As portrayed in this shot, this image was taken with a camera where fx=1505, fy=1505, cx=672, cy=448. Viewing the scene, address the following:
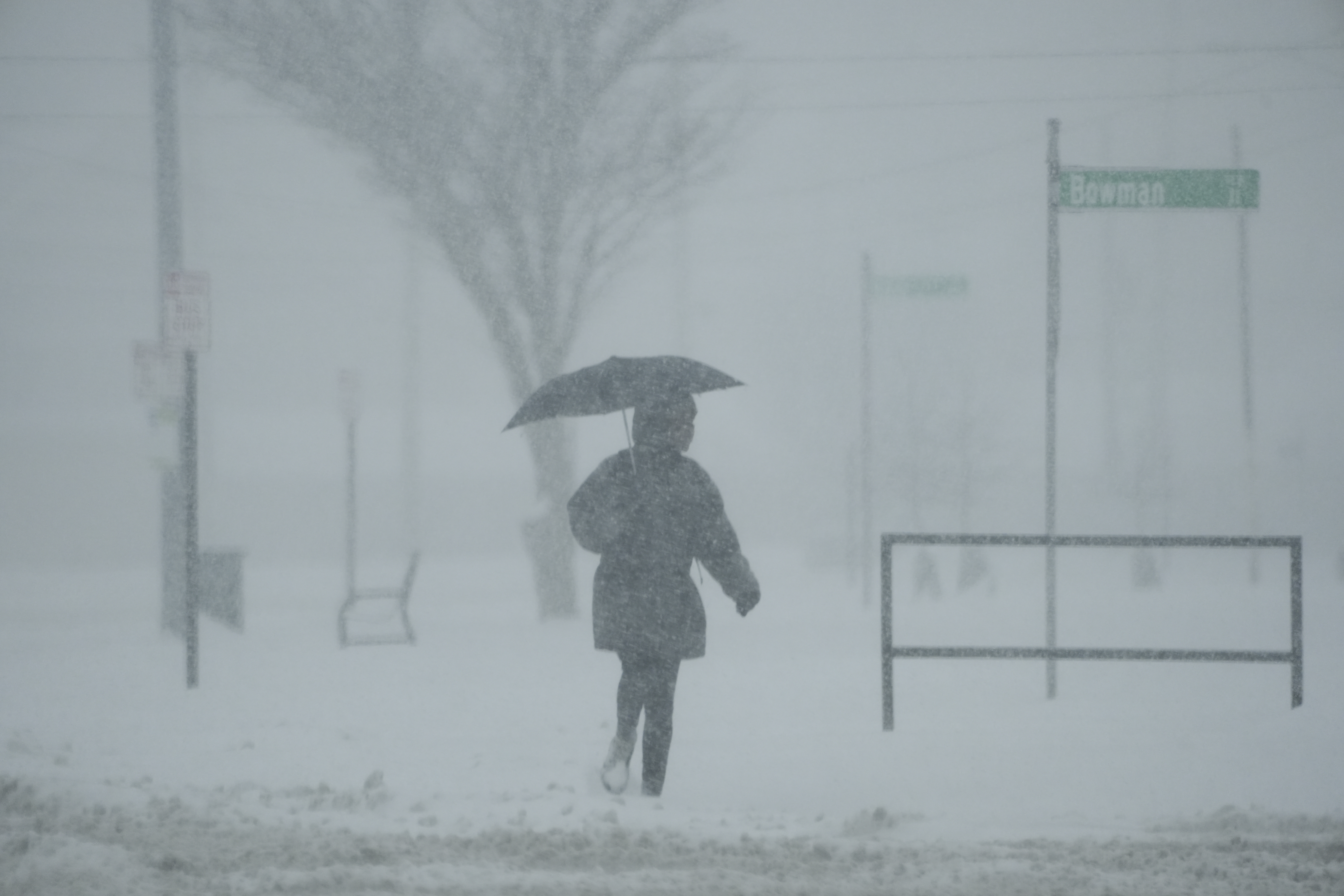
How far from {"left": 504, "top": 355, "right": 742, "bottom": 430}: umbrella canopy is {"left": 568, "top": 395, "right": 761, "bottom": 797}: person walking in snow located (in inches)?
7.3

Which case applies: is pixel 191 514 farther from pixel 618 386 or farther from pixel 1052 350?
pixel 1052 350

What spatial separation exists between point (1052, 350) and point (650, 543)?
382 cm

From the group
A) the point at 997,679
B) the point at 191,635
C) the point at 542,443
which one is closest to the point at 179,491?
the point at 542,443

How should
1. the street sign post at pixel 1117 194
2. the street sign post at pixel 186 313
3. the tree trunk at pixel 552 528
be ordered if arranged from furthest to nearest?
the tree trunk at pixel 552 528 < the street sign post at pixel 186 313 < the street sign post at pixel 1117 194

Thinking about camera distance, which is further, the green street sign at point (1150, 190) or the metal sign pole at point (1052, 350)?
the green street sign at point (1150, 190)

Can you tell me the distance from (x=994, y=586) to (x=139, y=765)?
13.2m

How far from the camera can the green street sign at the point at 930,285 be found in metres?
14.2

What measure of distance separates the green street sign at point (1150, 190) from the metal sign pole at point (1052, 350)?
3.4 inches

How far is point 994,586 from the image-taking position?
62.0ft

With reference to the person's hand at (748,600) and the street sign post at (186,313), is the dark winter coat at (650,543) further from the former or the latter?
the street sign post at (186,313)

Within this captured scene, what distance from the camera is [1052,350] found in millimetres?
9141

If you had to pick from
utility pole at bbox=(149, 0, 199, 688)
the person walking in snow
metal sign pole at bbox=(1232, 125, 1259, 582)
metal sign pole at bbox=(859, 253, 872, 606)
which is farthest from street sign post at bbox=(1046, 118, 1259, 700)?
metal sign pole at bbox=(1232, 125, 1259, 582)

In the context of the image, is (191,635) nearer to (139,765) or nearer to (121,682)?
(121,682)

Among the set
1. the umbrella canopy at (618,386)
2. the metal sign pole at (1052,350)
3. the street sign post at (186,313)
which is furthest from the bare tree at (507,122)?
the umbrella canopy at (618,386)
